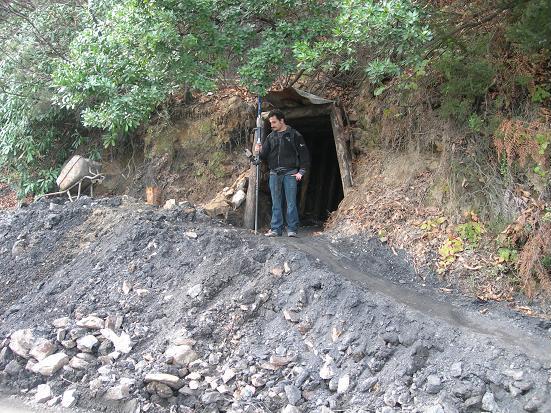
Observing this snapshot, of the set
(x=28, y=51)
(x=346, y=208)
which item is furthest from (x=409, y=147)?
(x=28, y=51)

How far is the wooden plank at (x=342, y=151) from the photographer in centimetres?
815

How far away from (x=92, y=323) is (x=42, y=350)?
1.67 feet

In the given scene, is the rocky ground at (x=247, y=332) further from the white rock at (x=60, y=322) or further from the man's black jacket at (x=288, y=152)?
the man's black jacket at (x=288, y=152)

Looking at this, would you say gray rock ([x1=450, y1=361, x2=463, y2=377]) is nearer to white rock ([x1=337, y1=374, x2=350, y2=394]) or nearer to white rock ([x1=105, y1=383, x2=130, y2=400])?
white rock ([x1=337, y1=374, x2=350, y2=394])

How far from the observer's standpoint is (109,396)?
14.9 ft

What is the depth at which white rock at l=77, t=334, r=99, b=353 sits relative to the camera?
5.08 meters

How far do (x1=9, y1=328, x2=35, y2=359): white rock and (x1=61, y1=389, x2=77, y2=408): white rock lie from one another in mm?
754

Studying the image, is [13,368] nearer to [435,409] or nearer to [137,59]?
[435,409]

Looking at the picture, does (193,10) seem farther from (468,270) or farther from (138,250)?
(468,270)

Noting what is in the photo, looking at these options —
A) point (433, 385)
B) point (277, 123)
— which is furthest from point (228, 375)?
point (277, 123)

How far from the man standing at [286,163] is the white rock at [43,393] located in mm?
3401

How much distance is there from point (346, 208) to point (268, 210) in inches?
61.2

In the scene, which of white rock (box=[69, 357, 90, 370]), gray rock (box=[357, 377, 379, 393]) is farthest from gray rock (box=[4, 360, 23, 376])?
gray rock (box=[357, 377, 379, 393])

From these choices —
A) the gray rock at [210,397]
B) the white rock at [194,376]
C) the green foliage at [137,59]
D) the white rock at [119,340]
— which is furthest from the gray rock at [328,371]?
the green foliage at [137,59]
